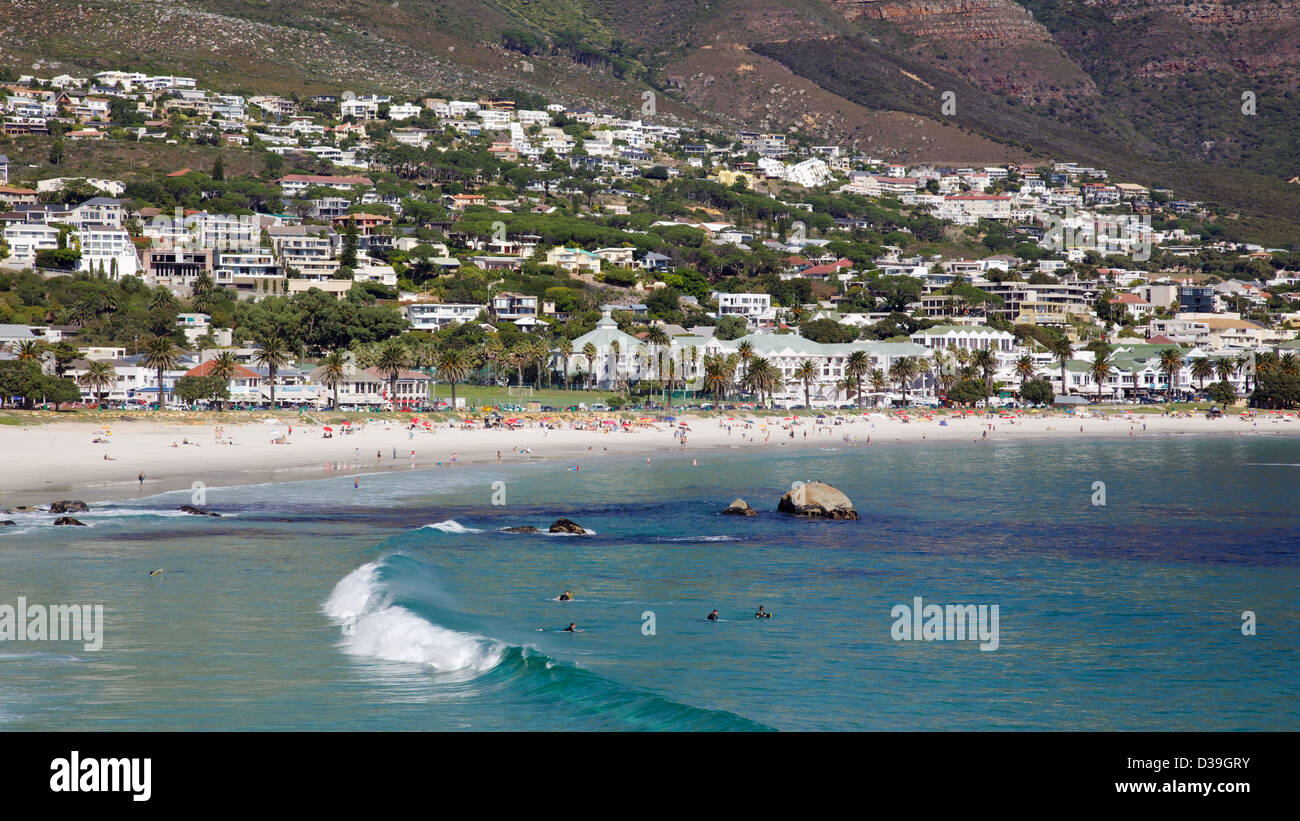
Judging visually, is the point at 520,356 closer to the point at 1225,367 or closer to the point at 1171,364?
the point at 1171,364

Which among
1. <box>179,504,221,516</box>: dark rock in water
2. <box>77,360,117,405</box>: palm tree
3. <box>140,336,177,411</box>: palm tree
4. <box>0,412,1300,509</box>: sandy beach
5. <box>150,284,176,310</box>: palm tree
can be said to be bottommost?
<box>179,504,221,516</box>: dark rock in water

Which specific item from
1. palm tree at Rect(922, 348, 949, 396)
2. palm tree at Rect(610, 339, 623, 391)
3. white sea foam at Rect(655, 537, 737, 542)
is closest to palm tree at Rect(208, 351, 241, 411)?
palm tree at Rect(610, 339, 623, 391)

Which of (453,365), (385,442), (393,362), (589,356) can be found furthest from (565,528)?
(589,356)

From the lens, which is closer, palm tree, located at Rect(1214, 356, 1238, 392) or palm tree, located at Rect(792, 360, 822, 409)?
palm tree, located at Rect(792, 360, 822, 409)

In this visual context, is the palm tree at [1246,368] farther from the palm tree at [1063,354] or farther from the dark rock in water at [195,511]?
the dark rock in water at [195,511]

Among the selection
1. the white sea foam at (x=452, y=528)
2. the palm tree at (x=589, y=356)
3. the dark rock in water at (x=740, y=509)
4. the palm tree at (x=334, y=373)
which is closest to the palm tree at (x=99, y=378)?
the palm tree at (x=334, y=373)

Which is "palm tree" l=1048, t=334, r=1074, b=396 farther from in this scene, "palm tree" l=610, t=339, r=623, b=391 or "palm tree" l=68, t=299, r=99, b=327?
"palm tree" l=68, t=299, r=99, b=327
